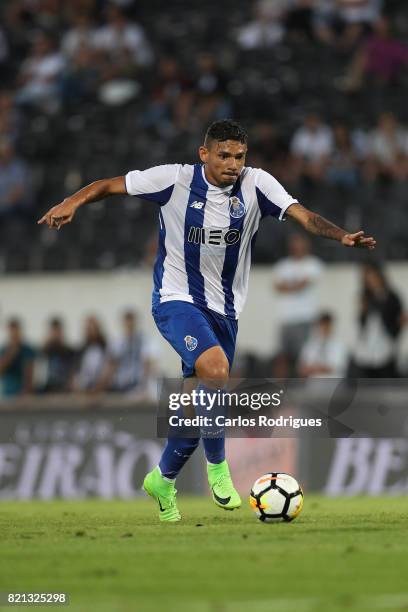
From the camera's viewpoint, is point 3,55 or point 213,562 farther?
point 3,55

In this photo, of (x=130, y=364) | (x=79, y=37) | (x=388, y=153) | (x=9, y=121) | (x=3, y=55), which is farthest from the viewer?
(x=3, y=55)

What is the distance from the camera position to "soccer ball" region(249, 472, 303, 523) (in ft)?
27.3

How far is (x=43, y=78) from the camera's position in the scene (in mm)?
20328

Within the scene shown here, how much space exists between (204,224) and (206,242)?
0.39 feet

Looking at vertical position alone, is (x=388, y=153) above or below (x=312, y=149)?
below

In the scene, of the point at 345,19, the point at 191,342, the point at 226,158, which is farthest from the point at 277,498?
the point at 345,19

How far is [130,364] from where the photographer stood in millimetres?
15219

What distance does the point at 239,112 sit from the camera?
1797cm

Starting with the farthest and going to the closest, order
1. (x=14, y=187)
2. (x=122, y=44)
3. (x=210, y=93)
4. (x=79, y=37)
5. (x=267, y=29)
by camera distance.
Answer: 1. (x=79, y=37)
2. (x=122, y=44)
3. (x=267, y=29)
4. (x=14, y=187)
5. (x=210, y=93)

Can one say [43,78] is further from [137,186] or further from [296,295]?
[137,186]

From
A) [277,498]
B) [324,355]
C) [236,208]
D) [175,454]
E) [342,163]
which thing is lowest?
[277,498]

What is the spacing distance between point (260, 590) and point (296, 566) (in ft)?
2.26

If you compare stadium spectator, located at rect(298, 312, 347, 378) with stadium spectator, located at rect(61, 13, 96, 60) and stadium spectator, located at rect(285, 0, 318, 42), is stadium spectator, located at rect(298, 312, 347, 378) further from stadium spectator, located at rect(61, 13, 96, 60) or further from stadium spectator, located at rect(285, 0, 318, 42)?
stadium spectator, located at rect(61, 13, 96, 60)

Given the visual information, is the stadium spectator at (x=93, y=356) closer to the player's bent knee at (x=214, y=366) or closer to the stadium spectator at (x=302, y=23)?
the stadium spectator at (x=302, y=23)
